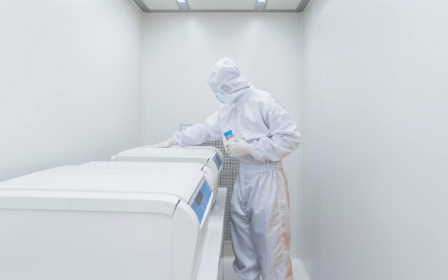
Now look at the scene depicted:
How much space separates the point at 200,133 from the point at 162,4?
3.72 feet

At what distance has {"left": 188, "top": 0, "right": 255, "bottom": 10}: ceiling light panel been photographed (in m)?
2.08

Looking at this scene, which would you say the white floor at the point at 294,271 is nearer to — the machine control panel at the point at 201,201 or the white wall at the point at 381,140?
the white wall at the point at 381,140

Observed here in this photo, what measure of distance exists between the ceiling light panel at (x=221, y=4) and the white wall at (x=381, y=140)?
0.54 meters

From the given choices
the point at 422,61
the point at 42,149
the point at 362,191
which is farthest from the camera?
the point at 362,191

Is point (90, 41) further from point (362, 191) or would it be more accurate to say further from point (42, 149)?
point (362, 191)

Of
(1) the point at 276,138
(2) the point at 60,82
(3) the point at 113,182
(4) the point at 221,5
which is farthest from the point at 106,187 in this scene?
(4) the point at 221,5

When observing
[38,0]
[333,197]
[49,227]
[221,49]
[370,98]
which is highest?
[221,49]

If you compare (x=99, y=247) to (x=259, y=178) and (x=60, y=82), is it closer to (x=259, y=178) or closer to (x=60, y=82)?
(x=60, y=82)

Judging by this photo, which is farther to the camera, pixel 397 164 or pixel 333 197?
pixel 333 197

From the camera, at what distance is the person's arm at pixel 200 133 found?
177 centimetres

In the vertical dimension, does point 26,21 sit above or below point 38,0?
below

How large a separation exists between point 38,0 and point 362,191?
1614mm

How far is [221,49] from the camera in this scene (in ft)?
7.46

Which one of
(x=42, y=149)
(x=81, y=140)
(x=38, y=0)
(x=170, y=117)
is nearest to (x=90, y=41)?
(x=38, y=0)
